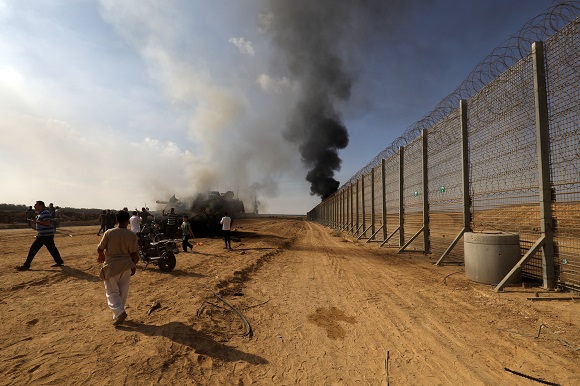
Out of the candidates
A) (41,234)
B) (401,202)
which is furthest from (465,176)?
(41,234)

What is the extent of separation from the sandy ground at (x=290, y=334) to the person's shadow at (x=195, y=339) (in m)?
0.02

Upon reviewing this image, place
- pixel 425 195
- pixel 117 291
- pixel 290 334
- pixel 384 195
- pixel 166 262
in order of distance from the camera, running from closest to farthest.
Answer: pixel 290 334 → pixel 117 291 → pixel 166 262 → pixel 425 195 → pixel 384 195

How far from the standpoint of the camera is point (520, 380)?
2.74 m

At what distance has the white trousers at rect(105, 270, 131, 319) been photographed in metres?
4.14

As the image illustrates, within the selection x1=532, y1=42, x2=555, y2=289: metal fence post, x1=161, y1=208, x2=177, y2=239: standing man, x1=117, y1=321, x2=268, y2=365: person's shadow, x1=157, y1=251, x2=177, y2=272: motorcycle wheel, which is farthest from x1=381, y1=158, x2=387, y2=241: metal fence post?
x1=117, y1=321, x2=268, y2=365: person's shadow

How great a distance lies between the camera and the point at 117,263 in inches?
169

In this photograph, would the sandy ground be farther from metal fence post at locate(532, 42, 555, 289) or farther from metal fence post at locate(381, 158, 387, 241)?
metal fence post at locate(381, 158, 387, 241)

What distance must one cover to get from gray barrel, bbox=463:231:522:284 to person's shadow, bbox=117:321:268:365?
201 inches

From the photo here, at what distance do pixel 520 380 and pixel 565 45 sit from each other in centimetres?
566

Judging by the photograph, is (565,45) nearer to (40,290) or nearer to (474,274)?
(474,274)

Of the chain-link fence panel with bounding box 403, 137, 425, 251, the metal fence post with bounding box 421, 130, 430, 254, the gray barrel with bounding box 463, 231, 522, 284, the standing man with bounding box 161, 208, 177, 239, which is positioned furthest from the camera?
the standing man with bounding box 161, 208, 177, 239

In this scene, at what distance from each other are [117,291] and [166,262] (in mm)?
4321

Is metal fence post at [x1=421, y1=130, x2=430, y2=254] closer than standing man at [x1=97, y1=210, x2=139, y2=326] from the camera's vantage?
No

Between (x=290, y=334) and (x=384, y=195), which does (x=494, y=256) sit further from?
(x=384, y=195)
